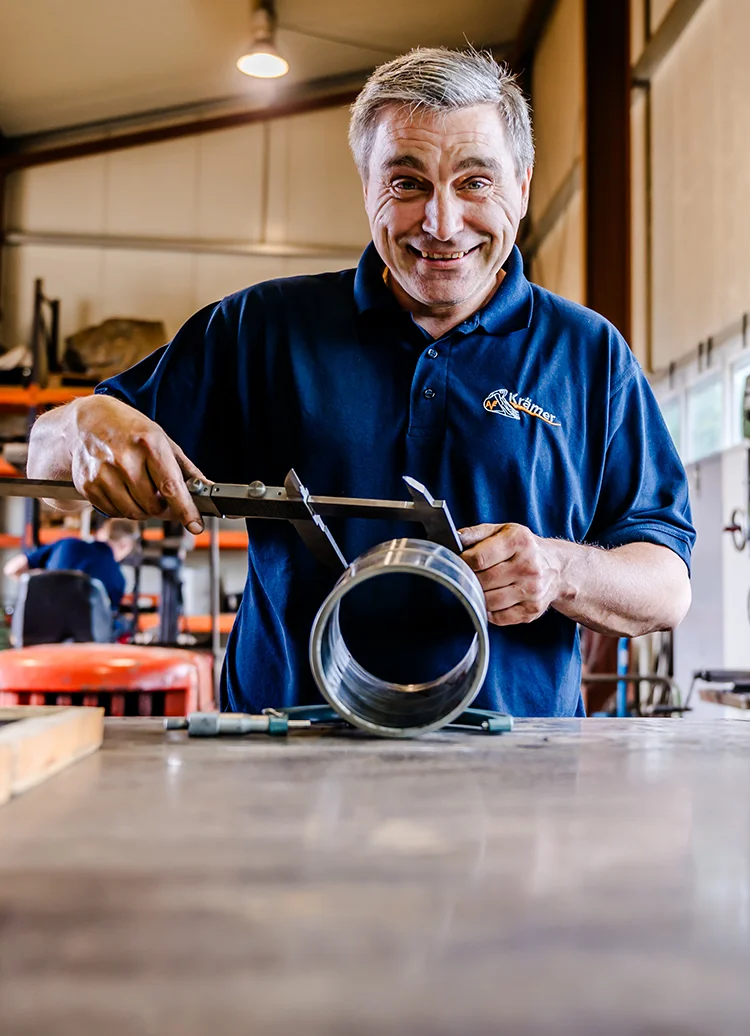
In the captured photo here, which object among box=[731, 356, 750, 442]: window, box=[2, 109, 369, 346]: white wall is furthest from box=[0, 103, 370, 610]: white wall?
box=[731, 356, 750, 442]: window

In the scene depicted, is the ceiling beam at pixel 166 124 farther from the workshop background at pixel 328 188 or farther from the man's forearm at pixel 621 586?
the man's forearm at pixel 621 586

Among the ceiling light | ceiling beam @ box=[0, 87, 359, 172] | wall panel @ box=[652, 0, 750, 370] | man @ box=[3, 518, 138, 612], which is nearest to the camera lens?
wall panel @ box=[652, 0, 750, 370]

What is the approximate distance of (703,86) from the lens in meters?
4.28

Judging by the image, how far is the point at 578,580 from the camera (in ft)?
3.66

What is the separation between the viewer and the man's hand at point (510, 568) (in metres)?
0.98

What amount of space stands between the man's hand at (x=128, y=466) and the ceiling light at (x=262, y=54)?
477 cm

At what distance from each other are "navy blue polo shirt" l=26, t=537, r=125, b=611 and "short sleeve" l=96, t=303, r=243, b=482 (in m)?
2.70

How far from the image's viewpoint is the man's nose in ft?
3.99

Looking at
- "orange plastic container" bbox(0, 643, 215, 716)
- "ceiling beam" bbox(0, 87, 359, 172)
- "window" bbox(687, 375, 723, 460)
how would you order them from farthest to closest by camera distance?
"ceiling beam" bbox(0, 87, 359, 172)
"window" bbox(687, 375, 723, 460)
"orange plastic container" bbox(0, 643, 215, 716)

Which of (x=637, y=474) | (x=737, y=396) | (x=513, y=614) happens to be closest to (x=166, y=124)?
(x=737, y=396)

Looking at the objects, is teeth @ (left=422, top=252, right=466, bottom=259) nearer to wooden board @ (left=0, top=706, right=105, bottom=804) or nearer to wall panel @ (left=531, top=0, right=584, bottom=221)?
wooden board @ (left=0, top=706, right=105, bottom=804)

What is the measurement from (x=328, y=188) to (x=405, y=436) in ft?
22.9

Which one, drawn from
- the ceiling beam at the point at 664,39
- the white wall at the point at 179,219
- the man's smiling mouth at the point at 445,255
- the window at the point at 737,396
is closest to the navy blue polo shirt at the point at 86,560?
the window at the point at 737,396

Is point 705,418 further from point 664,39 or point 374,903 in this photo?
point 374,903
